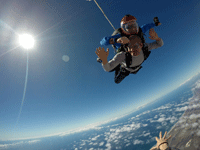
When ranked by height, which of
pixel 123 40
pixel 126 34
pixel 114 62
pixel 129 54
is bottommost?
pixel 114 62

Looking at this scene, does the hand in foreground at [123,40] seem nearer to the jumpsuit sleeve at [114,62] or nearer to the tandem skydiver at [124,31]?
the tandem skydiver at [124,31]

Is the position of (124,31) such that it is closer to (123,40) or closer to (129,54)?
(123,40)

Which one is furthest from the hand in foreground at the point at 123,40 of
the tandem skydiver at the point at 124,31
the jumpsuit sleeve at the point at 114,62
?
the jumpsuit sleeve at the point at 114,62

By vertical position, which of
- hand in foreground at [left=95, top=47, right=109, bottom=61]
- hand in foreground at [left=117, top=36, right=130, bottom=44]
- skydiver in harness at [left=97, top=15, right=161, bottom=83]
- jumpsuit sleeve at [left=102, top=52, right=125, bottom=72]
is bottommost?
jumpsuit sleeve at [left=102, top=52, right=125, bottom=72]

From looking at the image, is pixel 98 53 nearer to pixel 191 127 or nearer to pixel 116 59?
pixel 116 59

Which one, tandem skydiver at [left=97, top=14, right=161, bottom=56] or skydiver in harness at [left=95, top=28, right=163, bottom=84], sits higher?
tandem skydiver at [left=97, top=14, right=161, bottom=56]

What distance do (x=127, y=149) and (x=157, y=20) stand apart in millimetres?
165019

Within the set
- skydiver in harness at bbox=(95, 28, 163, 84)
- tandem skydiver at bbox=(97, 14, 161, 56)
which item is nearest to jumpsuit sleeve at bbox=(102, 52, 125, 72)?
skydiver in harness at bbox=(95, 28, 163, 84)

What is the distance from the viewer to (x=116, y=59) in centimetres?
250

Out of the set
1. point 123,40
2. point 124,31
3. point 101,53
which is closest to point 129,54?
point 123,40

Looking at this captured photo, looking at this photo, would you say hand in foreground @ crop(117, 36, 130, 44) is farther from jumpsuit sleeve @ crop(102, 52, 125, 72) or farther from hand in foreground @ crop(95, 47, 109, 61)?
hand in foreground @ crop(95, 47, 109, 61)

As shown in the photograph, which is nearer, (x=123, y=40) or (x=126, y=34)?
(x=123, y=40)

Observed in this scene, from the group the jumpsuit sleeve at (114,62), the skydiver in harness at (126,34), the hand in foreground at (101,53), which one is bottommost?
the jumpsuit sleeve at (114,62)

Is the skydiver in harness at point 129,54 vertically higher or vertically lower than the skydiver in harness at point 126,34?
lower
